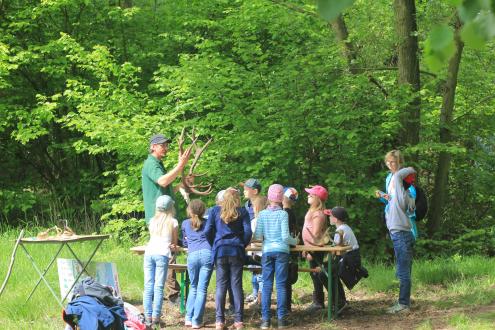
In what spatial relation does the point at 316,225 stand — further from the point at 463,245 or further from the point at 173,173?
the point at 463,245

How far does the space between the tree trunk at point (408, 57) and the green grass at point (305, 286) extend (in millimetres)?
2259

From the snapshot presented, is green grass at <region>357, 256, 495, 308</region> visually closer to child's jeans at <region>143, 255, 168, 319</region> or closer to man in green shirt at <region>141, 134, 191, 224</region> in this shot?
child's jeans at <region>143, 255, 168, 319</region>

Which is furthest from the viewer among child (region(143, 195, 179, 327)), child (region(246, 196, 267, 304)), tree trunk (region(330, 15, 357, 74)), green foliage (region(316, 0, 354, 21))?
tree trunk (region(330, 15, 357, 74))

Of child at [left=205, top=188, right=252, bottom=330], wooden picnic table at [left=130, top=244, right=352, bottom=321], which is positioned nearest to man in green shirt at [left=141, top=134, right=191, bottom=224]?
wooden picnic table at [left=130, top=244, right=352, bottom=321]

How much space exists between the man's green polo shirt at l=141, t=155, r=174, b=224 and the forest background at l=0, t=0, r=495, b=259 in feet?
12.9

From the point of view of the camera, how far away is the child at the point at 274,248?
7.69 metres

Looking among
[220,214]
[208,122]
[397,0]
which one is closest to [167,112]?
[208,122]

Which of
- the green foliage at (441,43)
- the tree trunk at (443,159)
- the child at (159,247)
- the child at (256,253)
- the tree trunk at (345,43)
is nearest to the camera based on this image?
the green foliage at (441,43)

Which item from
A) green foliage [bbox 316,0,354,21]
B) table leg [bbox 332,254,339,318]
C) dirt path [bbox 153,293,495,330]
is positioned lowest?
dirt path [bbox 153,293,495,330]

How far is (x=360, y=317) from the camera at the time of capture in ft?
27.3

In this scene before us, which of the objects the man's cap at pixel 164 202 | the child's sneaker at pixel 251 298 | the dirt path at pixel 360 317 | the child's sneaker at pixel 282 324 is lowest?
the dirt path at pixel 360 317

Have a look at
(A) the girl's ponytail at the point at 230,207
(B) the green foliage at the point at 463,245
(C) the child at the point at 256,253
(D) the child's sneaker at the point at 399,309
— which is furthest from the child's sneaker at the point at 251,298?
(B) the green foliage at the point at 463,245

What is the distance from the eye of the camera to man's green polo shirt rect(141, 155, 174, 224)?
7.92 m

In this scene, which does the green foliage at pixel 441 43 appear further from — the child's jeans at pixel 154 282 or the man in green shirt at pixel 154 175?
the man in green shirt at pixel 154 175
